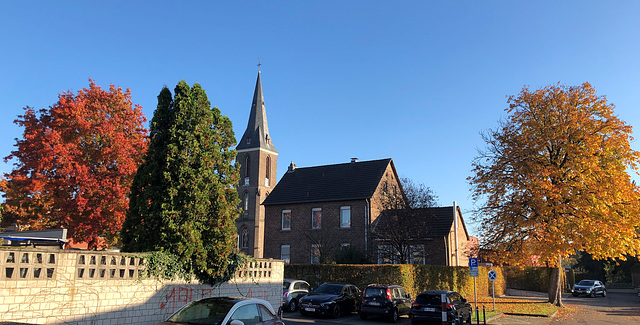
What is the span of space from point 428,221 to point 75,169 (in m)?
24.4

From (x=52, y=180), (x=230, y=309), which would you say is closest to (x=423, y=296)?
(x=230, y=309)

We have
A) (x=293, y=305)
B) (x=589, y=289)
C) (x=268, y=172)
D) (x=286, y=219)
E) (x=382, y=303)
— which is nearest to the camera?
(x=382, y=303)

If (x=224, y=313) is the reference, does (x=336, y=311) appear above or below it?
below

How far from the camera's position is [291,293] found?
2203cm

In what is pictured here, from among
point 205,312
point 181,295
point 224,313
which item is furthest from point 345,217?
point 224,313

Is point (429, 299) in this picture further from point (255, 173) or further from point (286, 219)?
point (255, 173)

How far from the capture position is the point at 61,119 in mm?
18719

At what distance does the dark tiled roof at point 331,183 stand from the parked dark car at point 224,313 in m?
28.4

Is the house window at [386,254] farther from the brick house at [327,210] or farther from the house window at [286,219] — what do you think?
the house window at [286,219]

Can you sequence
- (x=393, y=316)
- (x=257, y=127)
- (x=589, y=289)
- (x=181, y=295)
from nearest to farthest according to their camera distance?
1. (x=181, y=295)
2. (x=393, y=316)
3. (x=589, y=289)
4. (x=257, y=127)

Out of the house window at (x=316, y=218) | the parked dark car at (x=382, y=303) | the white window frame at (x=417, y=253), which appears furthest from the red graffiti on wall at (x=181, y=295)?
the house window at (x=316, y=218)

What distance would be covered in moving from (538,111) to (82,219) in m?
24.0

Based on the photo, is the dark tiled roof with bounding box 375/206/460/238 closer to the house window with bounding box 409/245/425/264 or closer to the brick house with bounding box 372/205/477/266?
the brick house with bounding box 372/205/477/266

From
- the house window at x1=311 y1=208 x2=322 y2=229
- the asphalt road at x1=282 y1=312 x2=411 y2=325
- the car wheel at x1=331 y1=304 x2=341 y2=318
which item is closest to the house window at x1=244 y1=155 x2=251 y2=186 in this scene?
the house window at x1=311 y1=208 x2=322 y2=229
